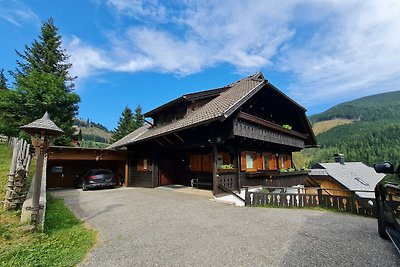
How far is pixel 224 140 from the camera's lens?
33.9 feet

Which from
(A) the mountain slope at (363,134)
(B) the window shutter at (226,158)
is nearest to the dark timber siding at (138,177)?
(B) the window shutter at (226,158)

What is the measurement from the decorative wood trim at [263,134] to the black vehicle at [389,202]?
233 inches

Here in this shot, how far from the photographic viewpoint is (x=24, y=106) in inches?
744

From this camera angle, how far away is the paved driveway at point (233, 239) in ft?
12.3

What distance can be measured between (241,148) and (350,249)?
8.29 metres

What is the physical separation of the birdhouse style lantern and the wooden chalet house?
5.45 metres

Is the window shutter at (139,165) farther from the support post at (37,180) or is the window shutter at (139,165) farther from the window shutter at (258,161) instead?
the support post at (37,180)

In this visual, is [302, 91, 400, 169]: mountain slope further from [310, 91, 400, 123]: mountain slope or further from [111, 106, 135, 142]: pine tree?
[111, 106, 135, 142]: pine tree

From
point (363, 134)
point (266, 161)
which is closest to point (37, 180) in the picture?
point (266, 161)

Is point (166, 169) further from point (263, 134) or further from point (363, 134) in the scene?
point (363, 134)

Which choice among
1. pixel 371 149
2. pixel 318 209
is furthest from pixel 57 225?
pixel 371 149

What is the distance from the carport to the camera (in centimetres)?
1440

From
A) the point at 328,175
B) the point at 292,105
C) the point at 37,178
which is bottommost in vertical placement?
the point at 328,175

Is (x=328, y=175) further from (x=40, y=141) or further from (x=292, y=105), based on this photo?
(x=40, y=141)
